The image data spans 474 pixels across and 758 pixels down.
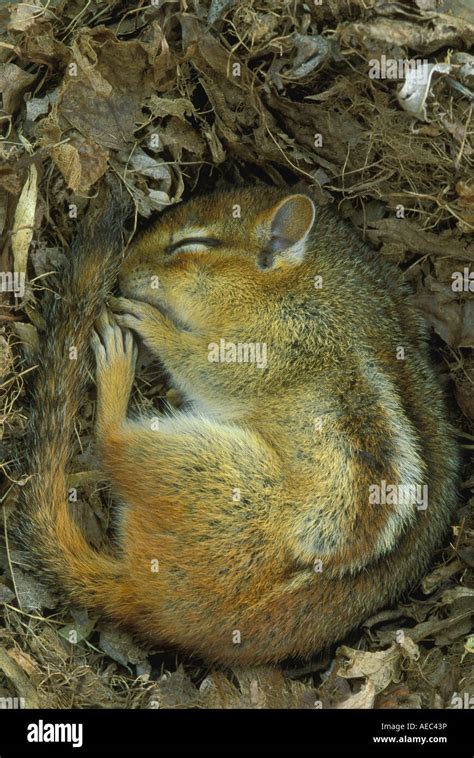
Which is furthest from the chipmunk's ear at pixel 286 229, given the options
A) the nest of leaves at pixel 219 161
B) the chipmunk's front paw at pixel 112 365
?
the chipmunk's front paw at pixel 112 365

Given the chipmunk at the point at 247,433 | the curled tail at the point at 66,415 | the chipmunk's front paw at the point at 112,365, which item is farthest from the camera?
the chipmunk's front paw at the point at 112,365

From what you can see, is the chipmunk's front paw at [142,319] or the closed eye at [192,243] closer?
the closed eye at [192,243]

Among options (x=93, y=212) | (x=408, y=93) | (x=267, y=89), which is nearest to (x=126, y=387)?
(x=93, y=212)

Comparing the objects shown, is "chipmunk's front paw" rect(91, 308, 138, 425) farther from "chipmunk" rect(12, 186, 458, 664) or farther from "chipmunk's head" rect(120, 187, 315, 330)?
"chipmunk's head" rect(120, 187, 315, 330)

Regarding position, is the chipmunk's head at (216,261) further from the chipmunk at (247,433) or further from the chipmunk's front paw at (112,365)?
the chipmunk's front paw at (112,365)

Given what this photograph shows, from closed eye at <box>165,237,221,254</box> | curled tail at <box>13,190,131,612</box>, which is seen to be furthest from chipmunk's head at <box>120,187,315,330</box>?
curled tail at <box>13,190,131,612</box>

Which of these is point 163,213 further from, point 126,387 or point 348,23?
point 348,23
